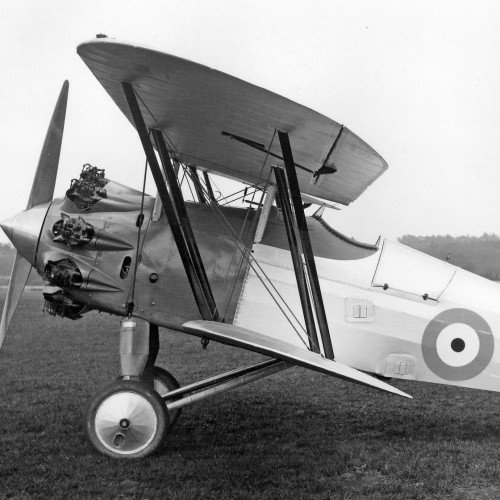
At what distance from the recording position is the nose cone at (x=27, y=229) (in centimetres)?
545

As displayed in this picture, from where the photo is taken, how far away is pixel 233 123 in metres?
4.70

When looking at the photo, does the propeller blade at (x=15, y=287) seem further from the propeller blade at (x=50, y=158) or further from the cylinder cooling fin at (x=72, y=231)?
the cylinder cooling fin at (x=72, y=231)

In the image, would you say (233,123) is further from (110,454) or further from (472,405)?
(472,405)

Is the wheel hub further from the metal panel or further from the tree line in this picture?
the tree line

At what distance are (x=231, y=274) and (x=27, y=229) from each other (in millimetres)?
1866

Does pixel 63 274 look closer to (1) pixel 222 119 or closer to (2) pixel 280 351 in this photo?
(1) pixel 222 119

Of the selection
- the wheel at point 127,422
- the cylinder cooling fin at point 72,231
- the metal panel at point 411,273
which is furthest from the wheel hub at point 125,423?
the metal panel at point 411,273

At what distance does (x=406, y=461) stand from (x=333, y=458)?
60 centimetres

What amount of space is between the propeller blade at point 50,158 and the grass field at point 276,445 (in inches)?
87.9

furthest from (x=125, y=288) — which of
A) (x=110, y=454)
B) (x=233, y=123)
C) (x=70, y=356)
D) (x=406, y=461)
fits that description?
(x=70, y=356)

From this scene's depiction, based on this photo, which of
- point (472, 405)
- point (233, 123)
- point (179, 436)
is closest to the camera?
point (233, 123)

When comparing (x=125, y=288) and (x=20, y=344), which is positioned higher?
(x=125, y=288)

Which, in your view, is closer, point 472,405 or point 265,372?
point 265,372

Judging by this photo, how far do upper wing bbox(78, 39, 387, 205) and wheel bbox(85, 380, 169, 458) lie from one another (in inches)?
83.8
